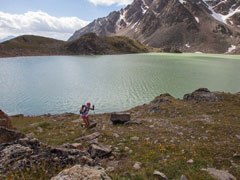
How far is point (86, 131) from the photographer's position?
1483cm

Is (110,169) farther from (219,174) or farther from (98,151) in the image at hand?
(219,174)

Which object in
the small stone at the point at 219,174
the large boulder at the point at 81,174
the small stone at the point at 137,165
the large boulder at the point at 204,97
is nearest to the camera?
the large boulder at the point at 81,174

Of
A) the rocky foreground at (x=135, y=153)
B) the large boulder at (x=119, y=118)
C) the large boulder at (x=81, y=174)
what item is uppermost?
the large boulder at (x=81, y=174)

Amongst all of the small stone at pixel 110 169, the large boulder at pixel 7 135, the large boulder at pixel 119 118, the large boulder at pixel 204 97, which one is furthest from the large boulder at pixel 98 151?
the large boulder at pixel 204 97

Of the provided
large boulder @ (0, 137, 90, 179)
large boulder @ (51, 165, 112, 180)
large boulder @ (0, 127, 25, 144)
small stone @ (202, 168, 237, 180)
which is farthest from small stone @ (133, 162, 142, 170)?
large boulder @ (0, 127, 25, 144)

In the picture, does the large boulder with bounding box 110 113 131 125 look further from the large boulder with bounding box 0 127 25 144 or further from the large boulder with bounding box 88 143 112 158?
the large boulder with bounding box 0 127 25 144

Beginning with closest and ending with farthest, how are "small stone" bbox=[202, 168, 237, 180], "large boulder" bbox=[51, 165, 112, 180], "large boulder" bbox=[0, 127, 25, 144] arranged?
"large boulder" bbox=[51, 165, 112, 180] → "small stone" bbox=[202, 168, 237, 180] → "large boulder" bbox=[0, 127, 25, 144]

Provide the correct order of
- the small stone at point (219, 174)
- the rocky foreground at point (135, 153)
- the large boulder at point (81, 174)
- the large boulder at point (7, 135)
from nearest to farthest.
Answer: the large boulder at point (81, 174)
the rocky foreground at point (135, 153)
the small stone at point (219, 174)
the large boulder at point (7, 135)

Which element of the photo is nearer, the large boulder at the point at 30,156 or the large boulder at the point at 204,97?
the large boulder at the point at 30,156

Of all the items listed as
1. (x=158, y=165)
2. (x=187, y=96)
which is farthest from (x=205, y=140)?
(x=187, y=96)

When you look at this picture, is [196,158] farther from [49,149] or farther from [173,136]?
[49,149]

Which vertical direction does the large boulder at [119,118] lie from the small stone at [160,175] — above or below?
below

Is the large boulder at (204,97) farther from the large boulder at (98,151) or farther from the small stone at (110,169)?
the small stone at (110,169)

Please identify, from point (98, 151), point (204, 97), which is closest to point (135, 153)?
point (98, 151)
